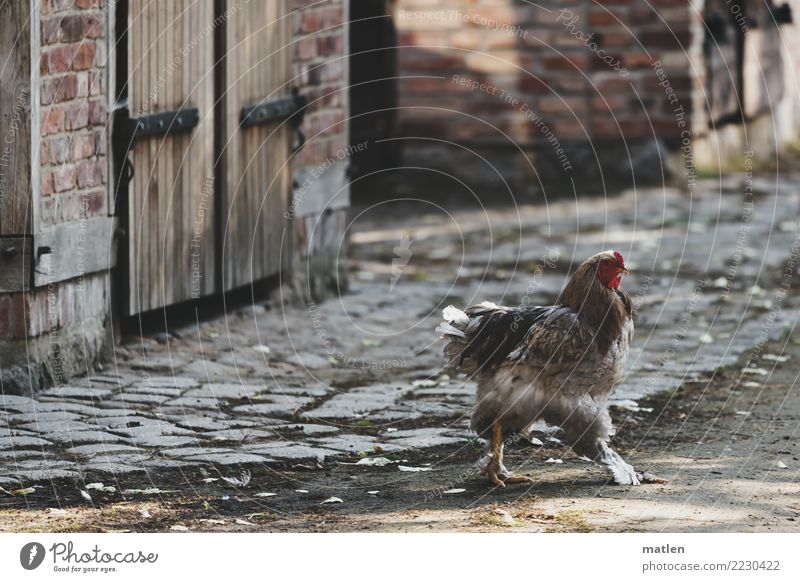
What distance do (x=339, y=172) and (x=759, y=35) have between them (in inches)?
310

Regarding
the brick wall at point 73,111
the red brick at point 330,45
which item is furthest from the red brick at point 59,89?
the red brick at point 330,45

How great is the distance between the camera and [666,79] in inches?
533

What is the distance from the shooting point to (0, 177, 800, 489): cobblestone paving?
6.23 metres

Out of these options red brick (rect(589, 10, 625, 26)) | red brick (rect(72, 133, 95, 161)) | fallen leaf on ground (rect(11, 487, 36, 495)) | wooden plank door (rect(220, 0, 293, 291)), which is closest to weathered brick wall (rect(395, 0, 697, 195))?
red brick (rect(589, 10, 625, 26))

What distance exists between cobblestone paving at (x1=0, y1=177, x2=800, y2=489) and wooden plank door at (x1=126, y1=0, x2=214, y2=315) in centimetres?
38

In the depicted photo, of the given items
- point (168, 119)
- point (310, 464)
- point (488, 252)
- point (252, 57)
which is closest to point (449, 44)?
point (488, 252)

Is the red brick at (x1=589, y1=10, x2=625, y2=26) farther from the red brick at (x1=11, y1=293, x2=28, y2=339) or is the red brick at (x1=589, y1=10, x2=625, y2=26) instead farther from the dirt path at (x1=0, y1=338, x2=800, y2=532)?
the red brick at (x1=11, y1=293, x2=28, y2=339)

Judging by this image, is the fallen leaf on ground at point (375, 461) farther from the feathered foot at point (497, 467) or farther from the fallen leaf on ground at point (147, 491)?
the fallen leaf on ground at point (147, 491)

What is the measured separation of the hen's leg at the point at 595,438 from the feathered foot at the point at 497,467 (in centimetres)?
27

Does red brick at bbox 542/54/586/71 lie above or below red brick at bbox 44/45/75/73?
above

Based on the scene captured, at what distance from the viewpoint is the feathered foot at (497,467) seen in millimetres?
5590

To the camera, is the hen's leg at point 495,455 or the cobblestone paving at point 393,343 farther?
the cobblestone paving at point 393,343

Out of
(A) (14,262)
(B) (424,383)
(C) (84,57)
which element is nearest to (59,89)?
(C) (84,57)

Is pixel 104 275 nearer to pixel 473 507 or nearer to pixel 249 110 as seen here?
pixel 249 110
